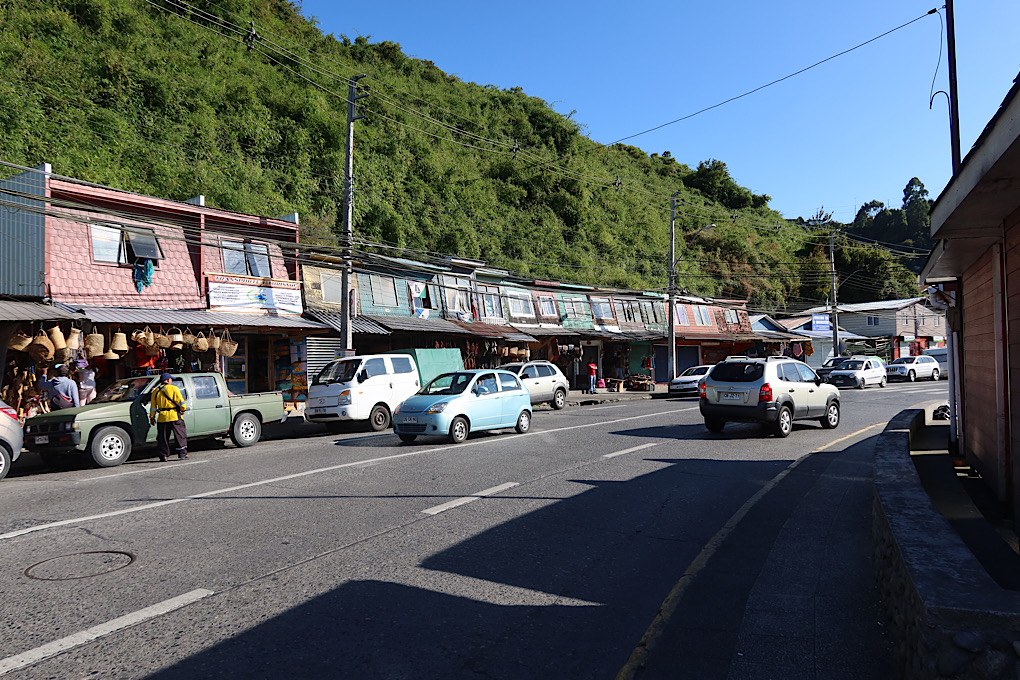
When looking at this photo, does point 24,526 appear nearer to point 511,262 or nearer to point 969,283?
point 969,283

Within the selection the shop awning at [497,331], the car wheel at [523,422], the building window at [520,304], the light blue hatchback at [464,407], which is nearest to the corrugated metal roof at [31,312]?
the light blue hatchback at [464,407]

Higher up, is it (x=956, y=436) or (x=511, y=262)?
(x=511, y=262)

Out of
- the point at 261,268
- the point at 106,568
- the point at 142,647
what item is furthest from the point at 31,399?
the point at 142,647

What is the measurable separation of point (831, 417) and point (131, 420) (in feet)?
51.1

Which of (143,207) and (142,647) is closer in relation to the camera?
(142,647)

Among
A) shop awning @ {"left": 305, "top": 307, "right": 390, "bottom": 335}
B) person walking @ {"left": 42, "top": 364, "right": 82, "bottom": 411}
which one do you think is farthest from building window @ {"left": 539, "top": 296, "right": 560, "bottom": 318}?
person walking @ {"left": 42, "top": 364, "right": 82, "bottom": 411}

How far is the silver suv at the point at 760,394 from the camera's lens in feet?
47.4

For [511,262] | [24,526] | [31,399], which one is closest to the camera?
[24,526]

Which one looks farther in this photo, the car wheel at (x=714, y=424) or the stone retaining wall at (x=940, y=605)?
the car wheel at (x=714, y=424)

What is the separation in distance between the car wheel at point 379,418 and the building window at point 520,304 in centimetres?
1472

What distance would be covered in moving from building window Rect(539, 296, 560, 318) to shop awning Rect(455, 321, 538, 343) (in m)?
3.51

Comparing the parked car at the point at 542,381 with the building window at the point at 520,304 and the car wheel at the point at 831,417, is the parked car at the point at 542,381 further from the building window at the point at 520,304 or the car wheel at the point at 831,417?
the car wheel at the point at 831,417

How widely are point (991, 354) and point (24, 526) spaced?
37.9 ft

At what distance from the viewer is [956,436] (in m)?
11.6
